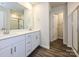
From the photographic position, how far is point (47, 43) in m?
3.32

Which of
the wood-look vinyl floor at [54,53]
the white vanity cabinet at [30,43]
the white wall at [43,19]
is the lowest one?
the wood-look vinyl floor at [54,53]

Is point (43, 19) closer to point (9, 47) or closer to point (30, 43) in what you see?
point (30, 43)

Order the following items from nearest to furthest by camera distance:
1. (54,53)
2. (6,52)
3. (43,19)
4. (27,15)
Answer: (6,52)
(54,53)
(27,15)
(43,19)

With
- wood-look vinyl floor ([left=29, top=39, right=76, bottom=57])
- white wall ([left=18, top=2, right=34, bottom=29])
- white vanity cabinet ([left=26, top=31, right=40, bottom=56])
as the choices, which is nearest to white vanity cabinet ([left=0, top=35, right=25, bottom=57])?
white vanity cabinet ([left=26, top=31, right=40, bottom=56])

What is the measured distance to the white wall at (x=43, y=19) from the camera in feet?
10.9

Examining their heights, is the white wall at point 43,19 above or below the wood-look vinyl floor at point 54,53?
above

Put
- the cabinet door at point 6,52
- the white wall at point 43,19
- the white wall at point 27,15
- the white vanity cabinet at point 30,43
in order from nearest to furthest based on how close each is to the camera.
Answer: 1. the cabinet door at point 6,52
2. the white vanity cabinet at point 30,43
3. the white wall at point 27,15
4. the white wall at point 43,19

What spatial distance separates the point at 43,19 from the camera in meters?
3.41

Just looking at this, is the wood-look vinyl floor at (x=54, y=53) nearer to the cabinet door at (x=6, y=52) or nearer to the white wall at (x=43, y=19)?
the white wall at (x=43, y=19)

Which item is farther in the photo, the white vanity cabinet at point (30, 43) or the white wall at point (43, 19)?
the white wall at point (43, 19)

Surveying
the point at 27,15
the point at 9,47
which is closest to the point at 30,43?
the point at 27,15

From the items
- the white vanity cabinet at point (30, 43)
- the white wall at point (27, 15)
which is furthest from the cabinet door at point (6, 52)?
the white wall at point (27, 15)

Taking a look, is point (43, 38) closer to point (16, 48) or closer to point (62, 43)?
point (62, 43)

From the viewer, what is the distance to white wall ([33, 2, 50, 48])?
10.9 ft
